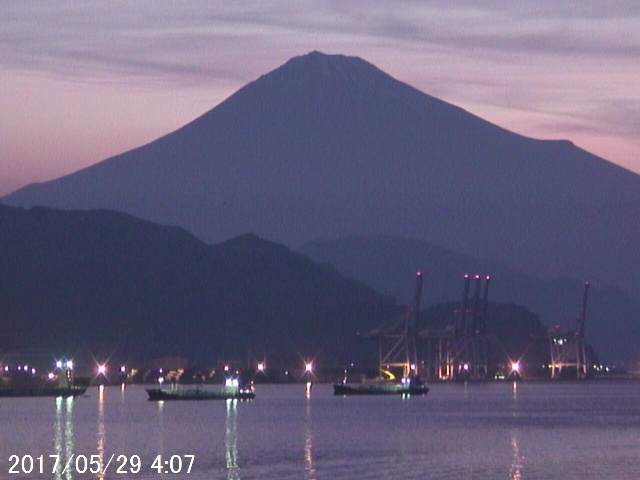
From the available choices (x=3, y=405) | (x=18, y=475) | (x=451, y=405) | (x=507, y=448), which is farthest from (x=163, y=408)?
(x=18, y=475)

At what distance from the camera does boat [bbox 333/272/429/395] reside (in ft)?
399

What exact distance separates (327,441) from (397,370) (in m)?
121

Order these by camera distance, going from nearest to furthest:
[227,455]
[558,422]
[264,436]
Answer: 1. [227,455]
2. [264,436]
3. [558,422]

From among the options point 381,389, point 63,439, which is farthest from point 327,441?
point 381,389

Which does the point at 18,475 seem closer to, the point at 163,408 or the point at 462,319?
the point at 163,408

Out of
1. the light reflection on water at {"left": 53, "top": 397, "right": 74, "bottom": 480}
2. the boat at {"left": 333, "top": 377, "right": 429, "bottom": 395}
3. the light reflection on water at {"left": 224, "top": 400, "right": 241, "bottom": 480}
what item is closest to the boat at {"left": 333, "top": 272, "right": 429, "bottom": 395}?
the boat at {"left": 333, "top": 377, "right": 429, "bottom": 395}

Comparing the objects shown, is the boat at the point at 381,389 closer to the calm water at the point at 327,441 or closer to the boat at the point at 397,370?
the boat at the point at 397,370

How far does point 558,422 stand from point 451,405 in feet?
84.7

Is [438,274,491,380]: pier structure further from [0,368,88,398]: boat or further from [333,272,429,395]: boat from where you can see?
[0,368,88,398]: boat

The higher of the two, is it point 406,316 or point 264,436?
point 406,316

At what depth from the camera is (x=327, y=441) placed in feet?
189

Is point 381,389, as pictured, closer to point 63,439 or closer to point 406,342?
point 406,342

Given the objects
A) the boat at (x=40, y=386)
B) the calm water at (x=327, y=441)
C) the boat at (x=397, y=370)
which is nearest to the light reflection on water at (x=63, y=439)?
the calm water at (x=327, y=441)

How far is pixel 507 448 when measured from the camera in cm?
5378
